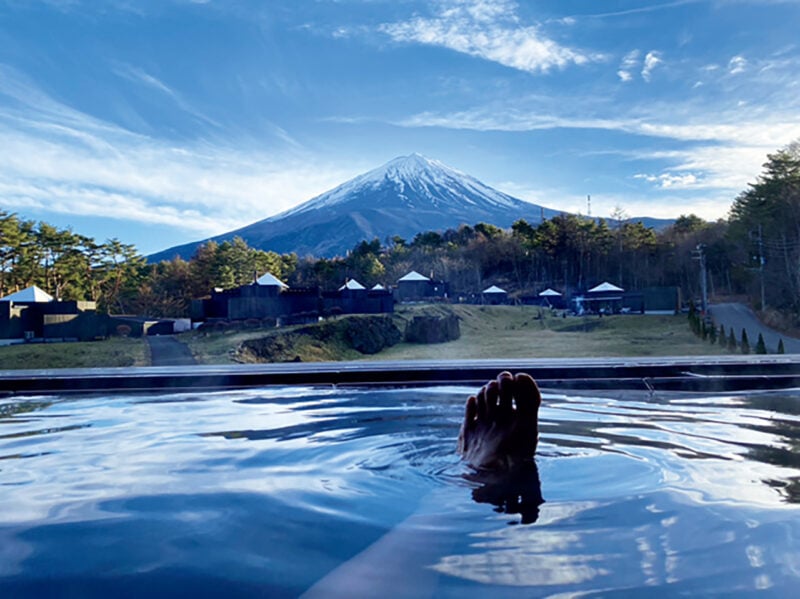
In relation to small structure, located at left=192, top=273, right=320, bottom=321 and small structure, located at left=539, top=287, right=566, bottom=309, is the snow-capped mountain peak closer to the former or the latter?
small structure, located at left=539, top=287, right=566, bottom=309

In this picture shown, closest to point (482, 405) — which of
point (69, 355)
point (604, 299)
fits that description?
point (69, 355)

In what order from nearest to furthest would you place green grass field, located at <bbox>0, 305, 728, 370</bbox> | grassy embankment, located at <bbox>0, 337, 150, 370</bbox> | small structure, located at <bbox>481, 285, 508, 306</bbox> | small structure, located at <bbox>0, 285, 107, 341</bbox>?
grassy embankment, located at <bbox>0, 337, 150, 370</bbox> → green grass field, located at <bbox>0, 305, 728, 370</bbox> → small structure, located at <bbox>0, 285, 107, 341</bbox> → small structure, located at <bbox>481, 285, 508, 306</bbox>

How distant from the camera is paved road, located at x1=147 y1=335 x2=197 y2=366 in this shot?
25.0 feet

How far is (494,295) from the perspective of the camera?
13.6m

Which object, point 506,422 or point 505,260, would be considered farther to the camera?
point 505,260

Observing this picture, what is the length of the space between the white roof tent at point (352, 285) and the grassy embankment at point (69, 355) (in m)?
3.91

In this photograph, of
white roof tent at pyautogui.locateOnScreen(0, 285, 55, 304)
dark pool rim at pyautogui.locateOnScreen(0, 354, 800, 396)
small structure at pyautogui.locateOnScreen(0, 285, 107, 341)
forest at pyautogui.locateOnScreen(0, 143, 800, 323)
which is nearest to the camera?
dark pool rim at pyautogui.locateOnScreen(0, 354, 800, 396)

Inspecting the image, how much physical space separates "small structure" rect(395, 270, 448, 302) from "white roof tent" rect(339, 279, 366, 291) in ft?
3.23

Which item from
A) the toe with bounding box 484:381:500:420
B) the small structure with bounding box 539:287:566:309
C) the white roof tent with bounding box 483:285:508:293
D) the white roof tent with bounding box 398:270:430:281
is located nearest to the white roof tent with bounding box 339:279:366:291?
the white roof tent with bounding box 398:270:430:281

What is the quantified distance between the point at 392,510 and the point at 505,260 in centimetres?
1276

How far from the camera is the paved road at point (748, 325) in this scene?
842cm

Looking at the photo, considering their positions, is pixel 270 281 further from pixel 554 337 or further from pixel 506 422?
pixel 506 422

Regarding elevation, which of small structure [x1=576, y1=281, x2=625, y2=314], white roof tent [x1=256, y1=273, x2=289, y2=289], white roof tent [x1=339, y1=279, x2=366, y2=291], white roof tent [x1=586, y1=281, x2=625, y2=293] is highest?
→ white roof tent [x1=256, y1=273, x2=289, y2=289]

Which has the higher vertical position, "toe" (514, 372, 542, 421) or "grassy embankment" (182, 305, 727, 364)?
"toe" (514, 372, 542, 421)
